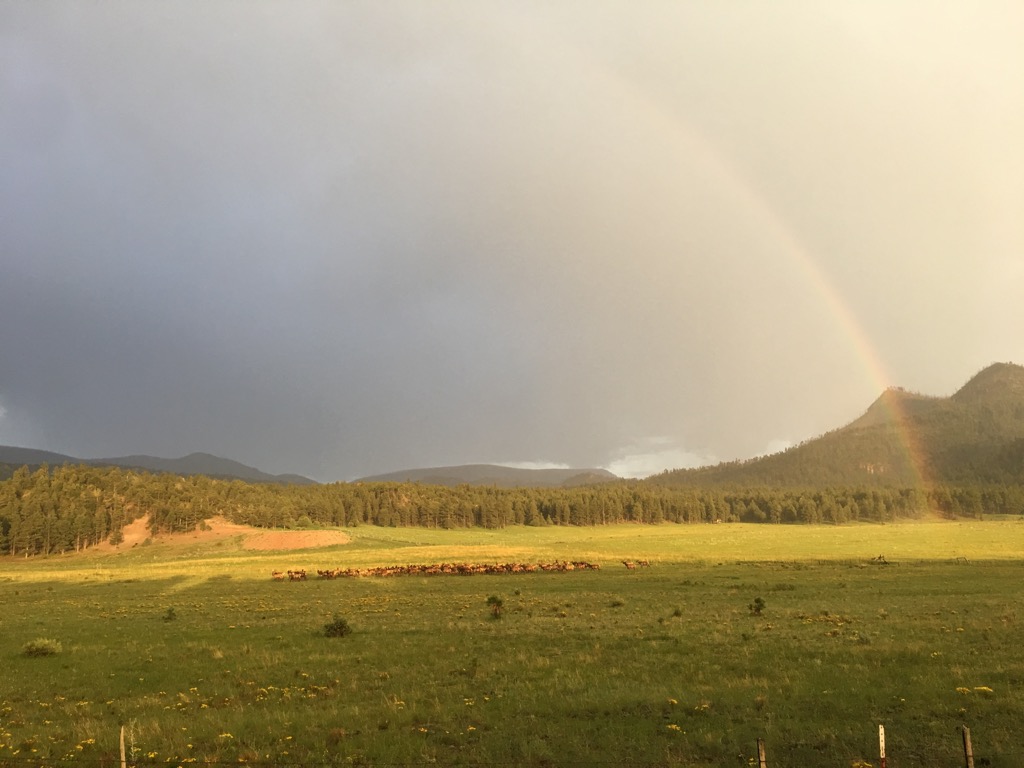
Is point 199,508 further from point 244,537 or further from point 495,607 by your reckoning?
point 495,607

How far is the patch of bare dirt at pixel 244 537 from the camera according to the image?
112 meters

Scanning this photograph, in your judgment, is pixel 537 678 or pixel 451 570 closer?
pixel 537 678

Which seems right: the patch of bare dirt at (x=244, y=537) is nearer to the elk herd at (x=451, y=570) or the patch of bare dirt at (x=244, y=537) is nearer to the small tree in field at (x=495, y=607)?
the elk herd at (x=451, y=570)

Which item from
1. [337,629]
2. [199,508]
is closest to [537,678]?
[337,629]

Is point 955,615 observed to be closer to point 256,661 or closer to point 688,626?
point 688,626

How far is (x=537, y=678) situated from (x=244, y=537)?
113007 mm

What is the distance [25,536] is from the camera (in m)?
118

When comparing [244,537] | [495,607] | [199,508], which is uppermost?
[199,508]

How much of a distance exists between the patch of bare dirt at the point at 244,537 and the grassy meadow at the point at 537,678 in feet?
234

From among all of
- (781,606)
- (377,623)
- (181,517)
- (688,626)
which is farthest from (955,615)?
(181,517)

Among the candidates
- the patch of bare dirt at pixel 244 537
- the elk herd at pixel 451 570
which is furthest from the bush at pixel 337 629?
the patch of bare dirt at pixel 244 537

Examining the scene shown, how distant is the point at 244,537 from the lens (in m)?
119

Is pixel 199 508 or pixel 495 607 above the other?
pixel 199 508

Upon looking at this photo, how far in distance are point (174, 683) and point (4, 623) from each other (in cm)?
2284
